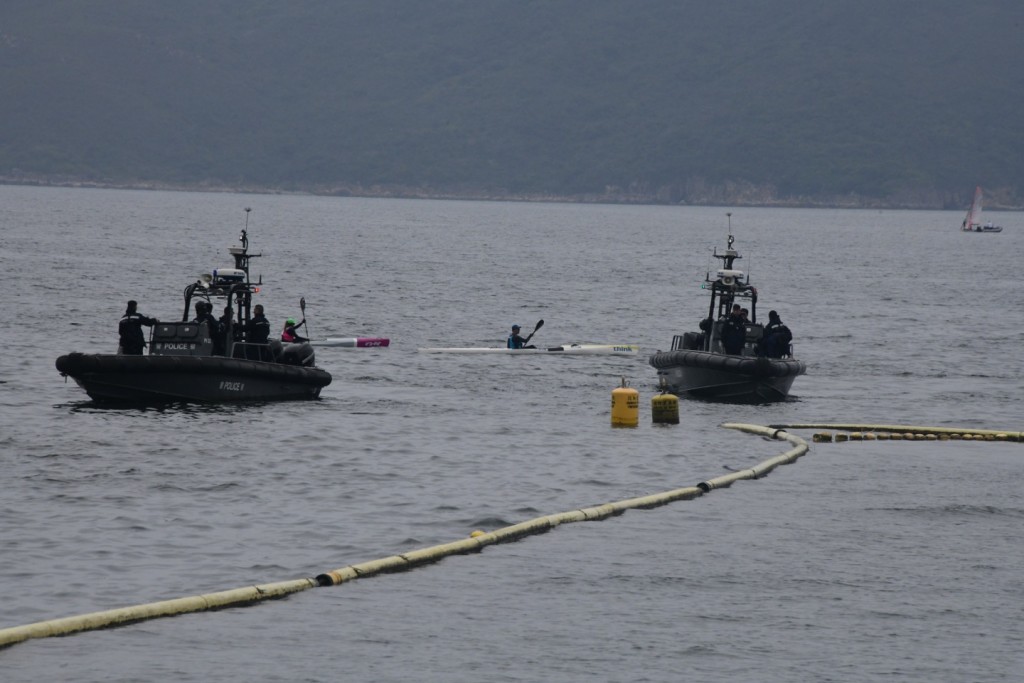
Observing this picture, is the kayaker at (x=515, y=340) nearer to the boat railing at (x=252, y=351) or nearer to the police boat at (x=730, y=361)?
the police boat at (x=730, y=361)

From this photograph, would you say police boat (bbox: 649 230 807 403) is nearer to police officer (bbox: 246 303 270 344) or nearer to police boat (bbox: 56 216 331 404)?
police boat (bbox: 56 216 331 404)

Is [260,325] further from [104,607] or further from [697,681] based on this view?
[697,681]

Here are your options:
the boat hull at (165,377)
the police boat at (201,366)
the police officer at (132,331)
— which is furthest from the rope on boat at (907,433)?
the police officer at (132,331)

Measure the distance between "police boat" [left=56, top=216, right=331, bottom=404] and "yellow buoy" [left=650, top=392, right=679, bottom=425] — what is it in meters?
7.38

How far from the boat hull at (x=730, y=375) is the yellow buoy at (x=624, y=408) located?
3.68 meters

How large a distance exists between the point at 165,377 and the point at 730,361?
40.0ft

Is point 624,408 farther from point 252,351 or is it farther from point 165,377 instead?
point 165,377

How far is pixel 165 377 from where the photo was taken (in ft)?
107

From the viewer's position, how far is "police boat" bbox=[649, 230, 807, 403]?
36875 mm

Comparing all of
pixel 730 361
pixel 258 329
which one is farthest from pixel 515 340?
pixel 258 329

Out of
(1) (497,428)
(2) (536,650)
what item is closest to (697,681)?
(2) (536,650)

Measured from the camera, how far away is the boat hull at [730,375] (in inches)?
1447

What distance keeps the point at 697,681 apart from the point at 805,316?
191 feet

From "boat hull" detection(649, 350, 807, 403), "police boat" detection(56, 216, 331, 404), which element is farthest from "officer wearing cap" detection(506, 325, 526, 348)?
"police boat" detection(56, 216, 331, 404)
